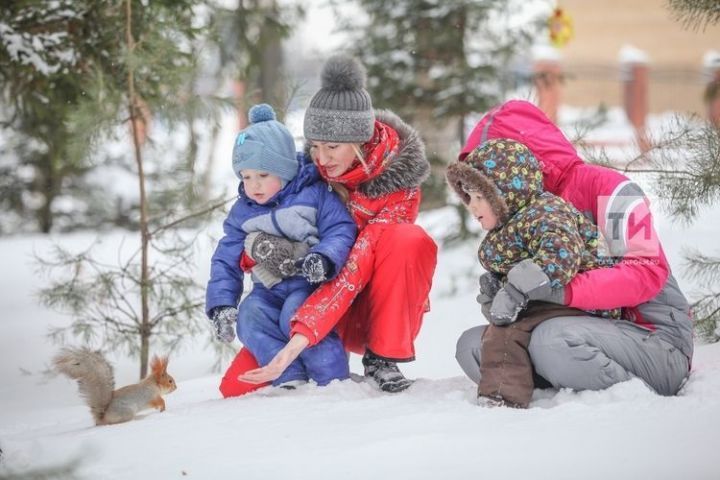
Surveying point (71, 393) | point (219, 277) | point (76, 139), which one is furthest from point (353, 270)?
point (71, 393)

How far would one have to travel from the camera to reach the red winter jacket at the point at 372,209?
3.40 meters

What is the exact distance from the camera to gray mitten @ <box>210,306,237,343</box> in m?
3.54

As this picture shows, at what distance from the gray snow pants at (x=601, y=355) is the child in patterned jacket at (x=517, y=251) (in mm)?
64

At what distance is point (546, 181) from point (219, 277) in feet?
4.48

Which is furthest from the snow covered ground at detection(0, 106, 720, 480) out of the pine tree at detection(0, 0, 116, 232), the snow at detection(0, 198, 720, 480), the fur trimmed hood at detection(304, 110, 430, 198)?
the pine tree at detection(0, 0, 116, 232)

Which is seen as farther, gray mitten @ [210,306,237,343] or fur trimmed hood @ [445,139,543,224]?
gray mitten @ [210,306,237,343]

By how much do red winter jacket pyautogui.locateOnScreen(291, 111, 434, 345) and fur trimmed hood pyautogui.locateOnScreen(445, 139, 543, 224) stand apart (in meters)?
0.48

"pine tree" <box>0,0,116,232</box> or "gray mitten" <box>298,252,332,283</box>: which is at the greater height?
"pine tree" <box>0,0,116,232</box>

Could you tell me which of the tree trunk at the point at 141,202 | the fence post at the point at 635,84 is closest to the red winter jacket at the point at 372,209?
the tree trunk at the point at 141,202

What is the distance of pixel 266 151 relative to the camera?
3.61 metres

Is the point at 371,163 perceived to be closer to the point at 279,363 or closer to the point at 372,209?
the point at 372,209

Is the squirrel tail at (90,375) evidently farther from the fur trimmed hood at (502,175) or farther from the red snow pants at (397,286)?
the fur trimmed hood at (502,175)

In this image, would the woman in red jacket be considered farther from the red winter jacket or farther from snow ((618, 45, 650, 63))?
snow ((618, 45, 650, 63))

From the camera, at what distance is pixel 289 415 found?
10.1ft
